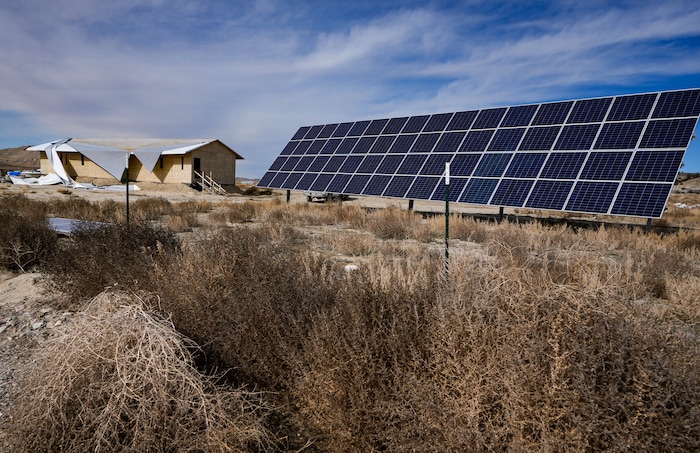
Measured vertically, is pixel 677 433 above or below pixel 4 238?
below

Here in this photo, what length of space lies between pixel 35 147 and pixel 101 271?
39.7 meters

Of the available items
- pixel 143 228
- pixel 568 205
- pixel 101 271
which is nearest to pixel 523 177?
pixel 568 205

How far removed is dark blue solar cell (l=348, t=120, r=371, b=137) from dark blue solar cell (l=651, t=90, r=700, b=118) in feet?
38.7

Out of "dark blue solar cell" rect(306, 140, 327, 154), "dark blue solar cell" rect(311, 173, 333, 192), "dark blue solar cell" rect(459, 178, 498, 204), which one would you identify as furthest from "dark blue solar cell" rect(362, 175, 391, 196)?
"dark blue solar cell" rect(306, 140, 327, 154)

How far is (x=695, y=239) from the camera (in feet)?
34.3

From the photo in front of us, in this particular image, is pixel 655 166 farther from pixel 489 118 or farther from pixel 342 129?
pixel 342 129

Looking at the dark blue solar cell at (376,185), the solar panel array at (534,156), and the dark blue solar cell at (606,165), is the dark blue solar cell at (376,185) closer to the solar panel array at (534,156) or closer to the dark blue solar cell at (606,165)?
the solar panel array at (534,156)

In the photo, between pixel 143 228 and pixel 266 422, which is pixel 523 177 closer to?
pixel 143 228

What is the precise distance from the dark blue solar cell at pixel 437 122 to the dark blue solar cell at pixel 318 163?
4.85 meters

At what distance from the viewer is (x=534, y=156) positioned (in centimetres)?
1391

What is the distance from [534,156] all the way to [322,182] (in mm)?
8671

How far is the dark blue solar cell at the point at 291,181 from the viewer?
20078 millimetres

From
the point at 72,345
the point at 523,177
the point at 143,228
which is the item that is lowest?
the point at 72,345

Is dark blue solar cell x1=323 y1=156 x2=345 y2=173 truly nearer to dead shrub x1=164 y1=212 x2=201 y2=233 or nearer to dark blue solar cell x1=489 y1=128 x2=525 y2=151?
dark blue solar cell x1=489 y1=128 x2=525 y2=151
